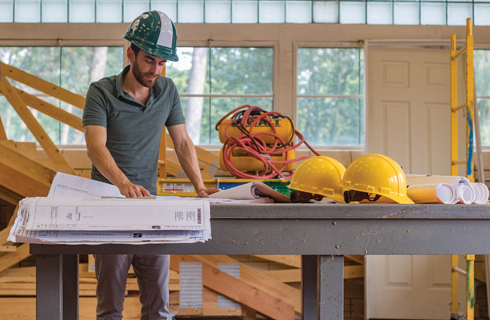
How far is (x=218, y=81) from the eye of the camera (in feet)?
15.8

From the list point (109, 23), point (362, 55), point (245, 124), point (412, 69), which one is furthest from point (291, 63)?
point (109, 23)

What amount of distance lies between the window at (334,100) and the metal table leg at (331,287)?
3.65 m

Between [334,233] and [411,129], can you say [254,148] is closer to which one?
[334,233]

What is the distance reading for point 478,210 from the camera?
1200mm

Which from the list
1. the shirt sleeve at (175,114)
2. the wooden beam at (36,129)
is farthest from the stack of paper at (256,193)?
the wooden beam at (36,129)

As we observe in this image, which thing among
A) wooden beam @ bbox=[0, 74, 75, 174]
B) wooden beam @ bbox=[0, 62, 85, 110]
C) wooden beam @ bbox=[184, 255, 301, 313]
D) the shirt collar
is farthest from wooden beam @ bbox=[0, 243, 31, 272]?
the shirt collar

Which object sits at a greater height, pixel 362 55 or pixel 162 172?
pixel 362 55

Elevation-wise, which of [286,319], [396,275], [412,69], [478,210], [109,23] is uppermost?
[109,23]

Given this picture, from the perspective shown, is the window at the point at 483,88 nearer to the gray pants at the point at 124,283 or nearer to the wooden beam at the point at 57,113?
the gray pants at the point at 124,283

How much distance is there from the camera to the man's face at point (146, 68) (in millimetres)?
2027

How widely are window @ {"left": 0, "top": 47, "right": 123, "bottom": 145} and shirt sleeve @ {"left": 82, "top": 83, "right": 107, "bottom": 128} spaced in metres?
2.88

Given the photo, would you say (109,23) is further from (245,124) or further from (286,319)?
(286,319)

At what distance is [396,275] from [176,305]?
2.36m

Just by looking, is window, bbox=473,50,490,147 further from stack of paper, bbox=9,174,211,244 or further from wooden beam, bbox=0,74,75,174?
stack of paper, bbox=9,174,211,244
